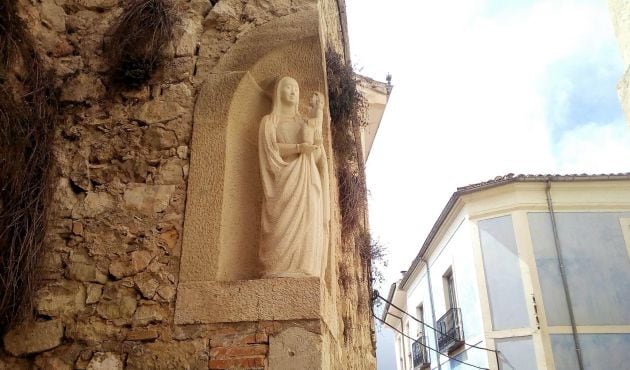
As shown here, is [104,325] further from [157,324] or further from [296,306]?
[296,306]

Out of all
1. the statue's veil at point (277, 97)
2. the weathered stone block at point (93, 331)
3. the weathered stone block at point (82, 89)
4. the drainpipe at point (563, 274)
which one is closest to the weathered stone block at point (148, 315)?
the weathered stone block at point (93, 331)

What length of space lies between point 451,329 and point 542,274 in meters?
2.53

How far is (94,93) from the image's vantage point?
339cm

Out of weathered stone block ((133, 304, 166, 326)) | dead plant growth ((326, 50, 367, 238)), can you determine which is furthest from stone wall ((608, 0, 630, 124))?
weathered stone block ((133, 304, 166, 326))

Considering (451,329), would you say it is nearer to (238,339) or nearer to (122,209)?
(238,339)

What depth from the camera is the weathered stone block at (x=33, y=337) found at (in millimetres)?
2736

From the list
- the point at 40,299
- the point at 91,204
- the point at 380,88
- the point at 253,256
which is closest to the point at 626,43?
the point at 380,88

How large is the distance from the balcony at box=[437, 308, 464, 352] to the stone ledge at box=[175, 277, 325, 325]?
8.70m

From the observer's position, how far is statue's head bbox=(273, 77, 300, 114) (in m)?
3.33

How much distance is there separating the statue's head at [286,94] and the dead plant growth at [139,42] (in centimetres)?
83

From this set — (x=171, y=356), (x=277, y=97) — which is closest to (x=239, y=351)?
(x=171, y=356)

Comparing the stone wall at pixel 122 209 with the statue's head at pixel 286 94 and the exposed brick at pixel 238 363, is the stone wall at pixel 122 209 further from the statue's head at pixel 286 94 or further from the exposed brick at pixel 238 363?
the statue's head at pixel 286 94

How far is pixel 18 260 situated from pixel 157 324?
823 millimetres

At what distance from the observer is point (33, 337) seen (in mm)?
2758
